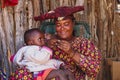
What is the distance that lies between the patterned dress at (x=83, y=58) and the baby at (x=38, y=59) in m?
0.24

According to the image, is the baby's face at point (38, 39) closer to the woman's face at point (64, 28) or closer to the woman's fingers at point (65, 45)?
the woman's fingers at point (65, 45)

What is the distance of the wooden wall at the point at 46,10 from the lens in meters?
5.39

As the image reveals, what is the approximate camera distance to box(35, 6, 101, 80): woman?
4469mm

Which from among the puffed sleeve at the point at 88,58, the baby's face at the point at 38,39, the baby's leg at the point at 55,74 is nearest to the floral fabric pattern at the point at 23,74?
the baby's leg at the point at 55,74

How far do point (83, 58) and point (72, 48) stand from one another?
0.17 m

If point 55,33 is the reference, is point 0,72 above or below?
below

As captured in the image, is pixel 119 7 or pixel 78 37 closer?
pixel 78 37

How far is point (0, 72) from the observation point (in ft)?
15.4

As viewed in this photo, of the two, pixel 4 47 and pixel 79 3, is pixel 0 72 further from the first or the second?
pixel 79 3

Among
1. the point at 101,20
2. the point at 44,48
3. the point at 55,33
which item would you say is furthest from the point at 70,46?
the point at 101,20

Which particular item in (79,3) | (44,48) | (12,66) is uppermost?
(79,3)

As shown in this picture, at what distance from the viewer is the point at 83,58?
14.6 ft

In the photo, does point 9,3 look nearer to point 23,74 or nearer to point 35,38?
point 35,38

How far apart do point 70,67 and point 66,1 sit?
135 cm
